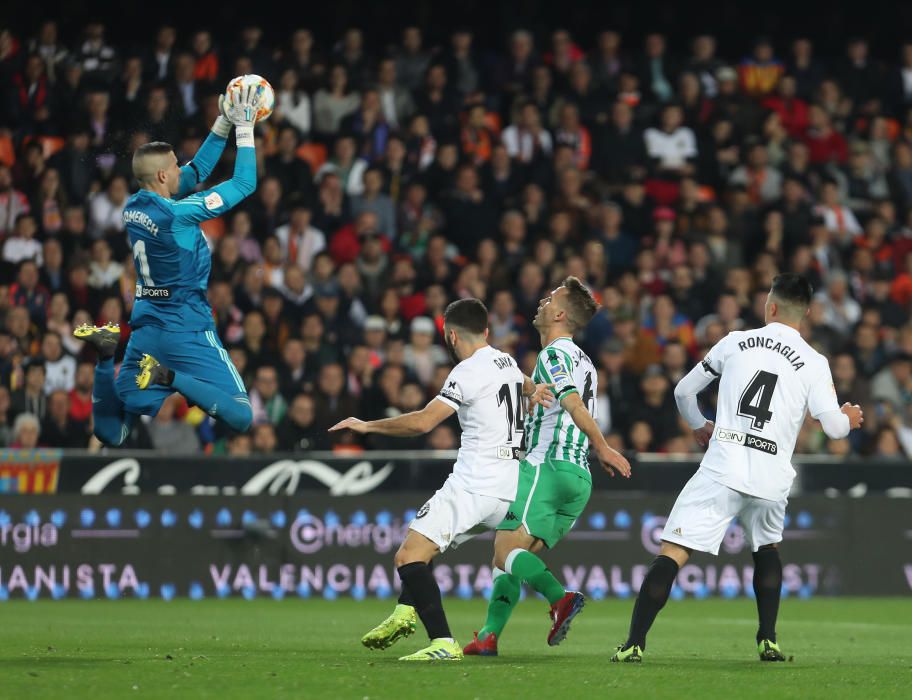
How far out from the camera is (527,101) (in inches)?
784

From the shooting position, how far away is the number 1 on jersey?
9.91 meters

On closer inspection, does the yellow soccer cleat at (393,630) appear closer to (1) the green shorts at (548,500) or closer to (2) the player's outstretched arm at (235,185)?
(1) the green shorts at (548,500)

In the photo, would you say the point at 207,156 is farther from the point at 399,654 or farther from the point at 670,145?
the point at 670,145

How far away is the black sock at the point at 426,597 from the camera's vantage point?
350 inches

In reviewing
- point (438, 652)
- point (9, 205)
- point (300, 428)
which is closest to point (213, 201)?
point (438, 652)

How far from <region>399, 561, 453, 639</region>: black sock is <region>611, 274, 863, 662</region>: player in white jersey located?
1.01 metres

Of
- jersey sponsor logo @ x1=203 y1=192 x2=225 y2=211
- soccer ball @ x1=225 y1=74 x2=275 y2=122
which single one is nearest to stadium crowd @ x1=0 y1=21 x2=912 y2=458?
soccer ball @ x1=225 y1=74 x2=275 y2=122

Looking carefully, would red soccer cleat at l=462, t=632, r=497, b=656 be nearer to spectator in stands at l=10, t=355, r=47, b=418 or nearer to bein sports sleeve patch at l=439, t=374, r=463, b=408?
bein sports sleeve patch at l=439, t=374, r=463, b=408

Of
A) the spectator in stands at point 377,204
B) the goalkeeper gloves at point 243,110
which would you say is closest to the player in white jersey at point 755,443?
the goalkeeper gloves at point 243,110

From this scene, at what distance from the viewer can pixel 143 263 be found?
32.8 ft

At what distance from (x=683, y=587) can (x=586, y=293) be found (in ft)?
23.9

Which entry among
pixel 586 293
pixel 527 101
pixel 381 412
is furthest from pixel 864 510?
pixel 586 293

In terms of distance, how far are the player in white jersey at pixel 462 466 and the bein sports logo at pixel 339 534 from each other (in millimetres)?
6434

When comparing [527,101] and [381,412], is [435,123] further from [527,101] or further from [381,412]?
[381,412]
